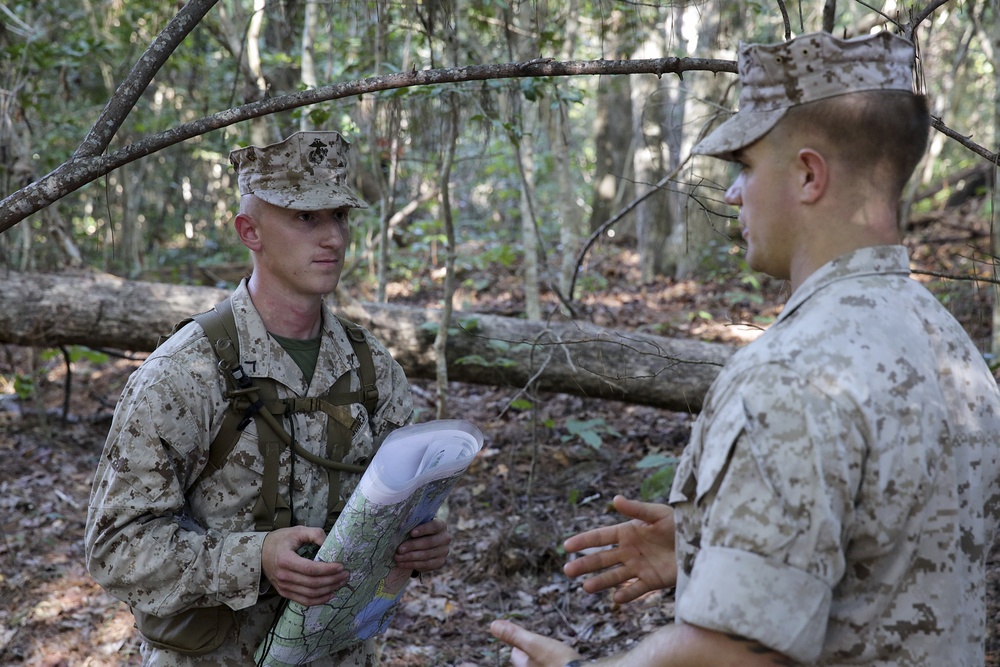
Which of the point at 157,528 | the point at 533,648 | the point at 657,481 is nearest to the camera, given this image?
the point at 533,648

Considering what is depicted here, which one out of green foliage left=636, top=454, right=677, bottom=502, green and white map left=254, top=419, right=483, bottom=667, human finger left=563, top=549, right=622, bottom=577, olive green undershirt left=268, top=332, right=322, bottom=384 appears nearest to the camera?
human finger left=563, top=549, right=622, bottom=577

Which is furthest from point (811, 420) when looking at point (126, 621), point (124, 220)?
point (124, 220)

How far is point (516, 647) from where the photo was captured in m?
Result: 1.69

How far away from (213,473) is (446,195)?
140 inches

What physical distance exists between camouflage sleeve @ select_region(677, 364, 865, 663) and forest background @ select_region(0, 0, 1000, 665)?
4.03 feet

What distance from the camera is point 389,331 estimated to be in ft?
20.8

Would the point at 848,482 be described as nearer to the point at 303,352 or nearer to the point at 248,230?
the point at 303,352

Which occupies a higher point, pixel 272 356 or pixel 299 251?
pixel 299 251

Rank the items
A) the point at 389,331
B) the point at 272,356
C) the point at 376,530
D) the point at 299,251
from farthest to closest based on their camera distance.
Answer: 1. the point at 389,331
2. the point at 299,251
3. the point at 272,356
4. the point at 376,530

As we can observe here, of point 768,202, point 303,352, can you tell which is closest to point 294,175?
A: point 303,352

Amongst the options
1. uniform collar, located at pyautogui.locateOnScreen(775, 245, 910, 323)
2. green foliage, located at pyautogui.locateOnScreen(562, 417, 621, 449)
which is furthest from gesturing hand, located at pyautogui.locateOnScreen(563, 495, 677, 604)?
green foliage, located at pyautogui.locateOnScreen(562, 417, 621, 449)

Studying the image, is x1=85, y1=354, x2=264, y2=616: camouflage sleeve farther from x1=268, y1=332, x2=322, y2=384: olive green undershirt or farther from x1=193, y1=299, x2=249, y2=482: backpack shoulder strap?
x1=268, y1=332, x2=322, y2=384: olive green undershirt

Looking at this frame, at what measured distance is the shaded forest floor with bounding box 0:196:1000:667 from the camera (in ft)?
14.5

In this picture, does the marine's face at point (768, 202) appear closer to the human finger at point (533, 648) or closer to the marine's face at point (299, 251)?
the human finger at point (533, 648)
